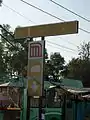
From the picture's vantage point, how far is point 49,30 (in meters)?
15.1

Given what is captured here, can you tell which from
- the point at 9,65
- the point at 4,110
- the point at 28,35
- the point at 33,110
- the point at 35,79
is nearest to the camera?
the point at 35,79

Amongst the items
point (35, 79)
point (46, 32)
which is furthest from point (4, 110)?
point (46, 32)

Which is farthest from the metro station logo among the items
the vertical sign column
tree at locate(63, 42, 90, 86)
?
tree at locate(63, 42, 90, 86)

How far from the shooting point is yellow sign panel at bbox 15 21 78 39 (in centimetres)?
1447

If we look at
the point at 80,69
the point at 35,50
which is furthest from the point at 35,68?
the point at 80,69

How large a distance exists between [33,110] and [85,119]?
4994mm

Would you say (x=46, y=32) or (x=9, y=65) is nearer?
(x=46, y=32)

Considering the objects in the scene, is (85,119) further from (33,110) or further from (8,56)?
(8,56)

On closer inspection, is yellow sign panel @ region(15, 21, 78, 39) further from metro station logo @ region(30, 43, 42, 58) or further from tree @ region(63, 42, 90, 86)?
tree @ region(63, 42, 90, 86)

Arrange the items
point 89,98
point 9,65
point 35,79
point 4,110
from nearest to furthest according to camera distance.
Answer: point 35,79 < point 4,110 < point 89,98 < point 9,65

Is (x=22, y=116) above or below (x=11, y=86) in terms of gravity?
below

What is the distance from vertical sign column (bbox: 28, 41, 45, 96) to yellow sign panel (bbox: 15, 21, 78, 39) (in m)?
0.55

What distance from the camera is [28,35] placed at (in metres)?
15.7

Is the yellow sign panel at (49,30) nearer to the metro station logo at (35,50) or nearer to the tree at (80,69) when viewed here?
the metro station logo at (35,50)
